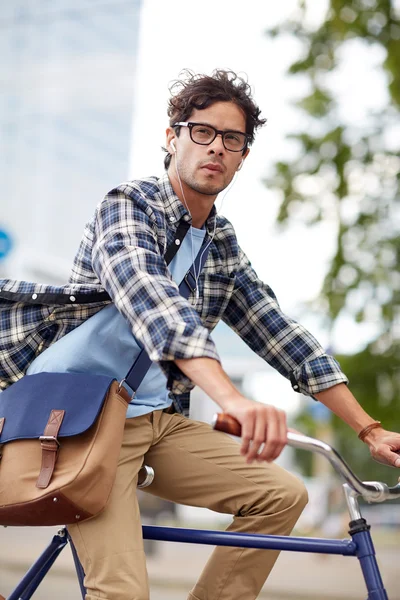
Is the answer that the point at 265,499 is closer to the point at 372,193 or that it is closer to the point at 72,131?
the point at 372,193

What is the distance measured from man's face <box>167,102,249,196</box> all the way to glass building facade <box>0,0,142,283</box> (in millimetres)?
18912

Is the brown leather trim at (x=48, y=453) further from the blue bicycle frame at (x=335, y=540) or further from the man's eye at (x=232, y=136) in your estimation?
the man's eye at (x=232, y=136)

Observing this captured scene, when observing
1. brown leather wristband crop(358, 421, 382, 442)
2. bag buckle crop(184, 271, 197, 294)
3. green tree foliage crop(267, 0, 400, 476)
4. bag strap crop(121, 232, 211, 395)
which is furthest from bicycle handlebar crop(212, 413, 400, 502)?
green tree foliage crop(267, 0, 400, 476)

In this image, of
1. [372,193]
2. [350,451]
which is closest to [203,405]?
[372,193]

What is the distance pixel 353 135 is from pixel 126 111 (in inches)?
603

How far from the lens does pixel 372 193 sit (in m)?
9.57

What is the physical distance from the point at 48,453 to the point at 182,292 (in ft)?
2.41

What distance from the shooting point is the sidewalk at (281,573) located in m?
8.88

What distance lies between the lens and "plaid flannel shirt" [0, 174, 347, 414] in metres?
2.10

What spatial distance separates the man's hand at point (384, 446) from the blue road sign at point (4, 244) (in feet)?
25.4

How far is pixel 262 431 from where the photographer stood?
1777mm

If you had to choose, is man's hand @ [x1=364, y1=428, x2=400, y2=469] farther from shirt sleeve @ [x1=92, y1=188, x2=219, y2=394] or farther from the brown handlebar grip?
the brown handlebar grip

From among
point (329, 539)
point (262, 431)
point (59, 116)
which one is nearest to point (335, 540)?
point (329, 539)

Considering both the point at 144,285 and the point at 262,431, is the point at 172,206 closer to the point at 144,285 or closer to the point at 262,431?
the point at 144,285
